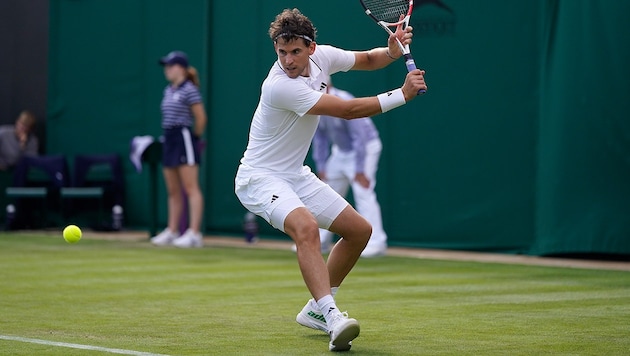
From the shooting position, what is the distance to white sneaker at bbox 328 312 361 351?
5.43m

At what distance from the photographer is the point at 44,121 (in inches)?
656

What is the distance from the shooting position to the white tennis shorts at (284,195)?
6.00 meters

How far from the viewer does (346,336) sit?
544cm

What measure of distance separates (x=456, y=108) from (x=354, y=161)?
170 cm

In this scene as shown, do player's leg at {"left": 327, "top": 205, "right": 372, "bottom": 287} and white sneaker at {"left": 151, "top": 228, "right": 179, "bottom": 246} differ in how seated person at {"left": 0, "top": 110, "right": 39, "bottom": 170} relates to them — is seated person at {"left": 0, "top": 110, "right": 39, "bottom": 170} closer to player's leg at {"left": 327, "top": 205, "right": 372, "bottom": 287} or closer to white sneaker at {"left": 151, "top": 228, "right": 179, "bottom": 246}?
white sneaker at {"left": 151, "top": 228, "right": 179, "bottom": 246}

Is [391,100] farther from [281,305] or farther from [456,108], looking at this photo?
[456,108]

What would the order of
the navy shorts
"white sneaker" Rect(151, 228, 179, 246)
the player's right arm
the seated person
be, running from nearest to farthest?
the player's right arm, the navy shorts, "white sneaker" Rect(151, 228, 179, 246), the seated person

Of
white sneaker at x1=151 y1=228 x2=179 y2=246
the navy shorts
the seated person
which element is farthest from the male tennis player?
the seated person

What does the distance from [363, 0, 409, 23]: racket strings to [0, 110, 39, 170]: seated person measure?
32.8ft

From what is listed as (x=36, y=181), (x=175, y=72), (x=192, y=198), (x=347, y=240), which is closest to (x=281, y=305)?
(x=347, y=240)

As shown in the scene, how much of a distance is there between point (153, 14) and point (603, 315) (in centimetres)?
971

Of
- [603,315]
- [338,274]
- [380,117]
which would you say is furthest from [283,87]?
[380,117]

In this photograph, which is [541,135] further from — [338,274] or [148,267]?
[338,274]

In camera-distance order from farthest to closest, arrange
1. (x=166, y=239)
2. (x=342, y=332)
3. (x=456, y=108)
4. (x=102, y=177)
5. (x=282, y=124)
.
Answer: (x=102, y=177), (x=166, y=239), (x=456, y=108), (x=282, y=124), (x=342, y=332)
